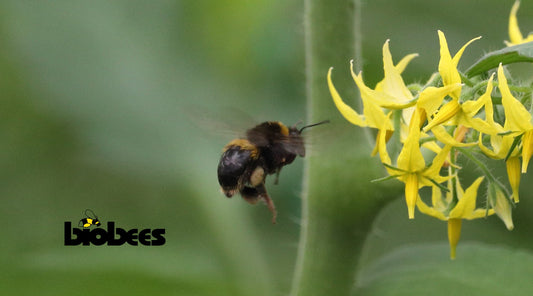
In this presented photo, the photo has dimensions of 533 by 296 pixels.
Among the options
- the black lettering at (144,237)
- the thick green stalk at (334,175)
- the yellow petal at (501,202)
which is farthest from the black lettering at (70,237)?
the yellow petal at (501,202)

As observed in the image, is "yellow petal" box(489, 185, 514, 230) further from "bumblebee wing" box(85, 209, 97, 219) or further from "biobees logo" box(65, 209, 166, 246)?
"bumblebee wing" box(85, 209, 97, 219)

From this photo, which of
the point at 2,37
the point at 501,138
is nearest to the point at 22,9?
the point at 2,37

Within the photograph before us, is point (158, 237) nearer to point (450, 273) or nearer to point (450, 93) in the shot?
point (450, 273)

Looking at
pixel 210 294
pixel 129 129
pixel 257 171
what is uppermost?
pixel 129 129

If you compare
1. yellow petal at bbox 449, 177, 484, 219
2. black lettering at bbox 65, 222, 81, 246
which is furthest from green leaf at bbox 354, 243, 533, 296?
black lettering at bbox 65, 222, 81, 246

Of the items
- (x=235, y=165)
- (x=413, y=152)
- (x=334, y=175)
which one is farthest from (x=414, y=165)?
(x=235, y=165)

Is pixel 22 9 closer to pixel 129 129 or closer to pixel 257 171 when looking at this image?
pixel 129 129
